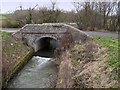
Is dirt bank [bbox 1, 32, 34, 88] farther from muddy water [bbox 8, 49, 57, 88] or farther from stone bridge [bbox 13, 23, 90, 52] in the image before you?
stone bridge [bbox 13, 23, 90, 52]

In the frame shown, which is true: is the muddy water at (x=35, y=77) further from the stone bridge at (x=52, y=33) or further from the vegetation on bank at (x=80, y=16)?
the vegetation on bank at (x=80, y=16)

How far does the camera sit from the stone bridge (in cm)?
1313

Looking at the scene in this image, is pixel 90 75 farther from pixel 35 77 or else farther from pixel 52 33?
pixel 52 33

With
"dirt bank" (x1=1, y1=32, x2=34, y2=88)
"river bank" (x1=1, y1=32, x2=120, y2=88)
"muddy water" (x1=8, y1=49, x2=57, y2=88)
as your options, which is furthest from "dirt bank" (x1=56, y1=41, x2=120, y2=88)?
"dirt bank" (x1=1, y1=32, x2=34, y2=88)

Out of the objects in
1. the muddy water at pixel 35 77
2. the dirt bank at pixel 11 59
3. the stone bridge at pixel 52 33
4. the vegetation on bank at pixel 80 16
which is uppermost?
the vegetation on bank at pixel 80 16

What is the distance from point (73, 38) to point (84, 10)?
42.2ft

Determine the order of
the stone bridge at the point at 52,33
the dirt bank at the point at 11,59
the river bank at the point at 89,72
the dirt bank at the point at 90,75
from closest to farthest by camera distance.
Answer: the dirt bank at the point at 90,75 → the river bank at the point at 89,72 → the dirt bank at the point at 11,59 → the stone bridge at the point at 52,33

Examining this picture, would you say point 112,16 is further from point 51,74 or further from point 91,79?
point 91,79

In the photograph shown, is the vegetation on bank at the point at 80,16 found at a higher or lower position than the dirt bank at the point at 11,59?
higher

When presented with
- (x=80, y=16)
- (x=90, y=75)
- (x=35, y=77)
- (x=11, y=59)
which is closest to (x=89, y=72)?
(x=90, y=75)

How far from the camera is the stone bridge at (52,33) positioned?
13132 mm

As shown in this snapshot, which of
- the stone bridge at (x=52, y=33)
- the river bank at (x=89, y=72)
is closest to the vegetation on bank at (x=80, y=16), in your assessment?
the stone bridge at (x=52, y=33)

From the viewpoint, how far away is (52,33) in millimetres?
14742

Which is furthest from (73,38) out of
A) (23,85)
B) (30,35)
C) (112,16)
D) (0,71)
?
(112,16)
